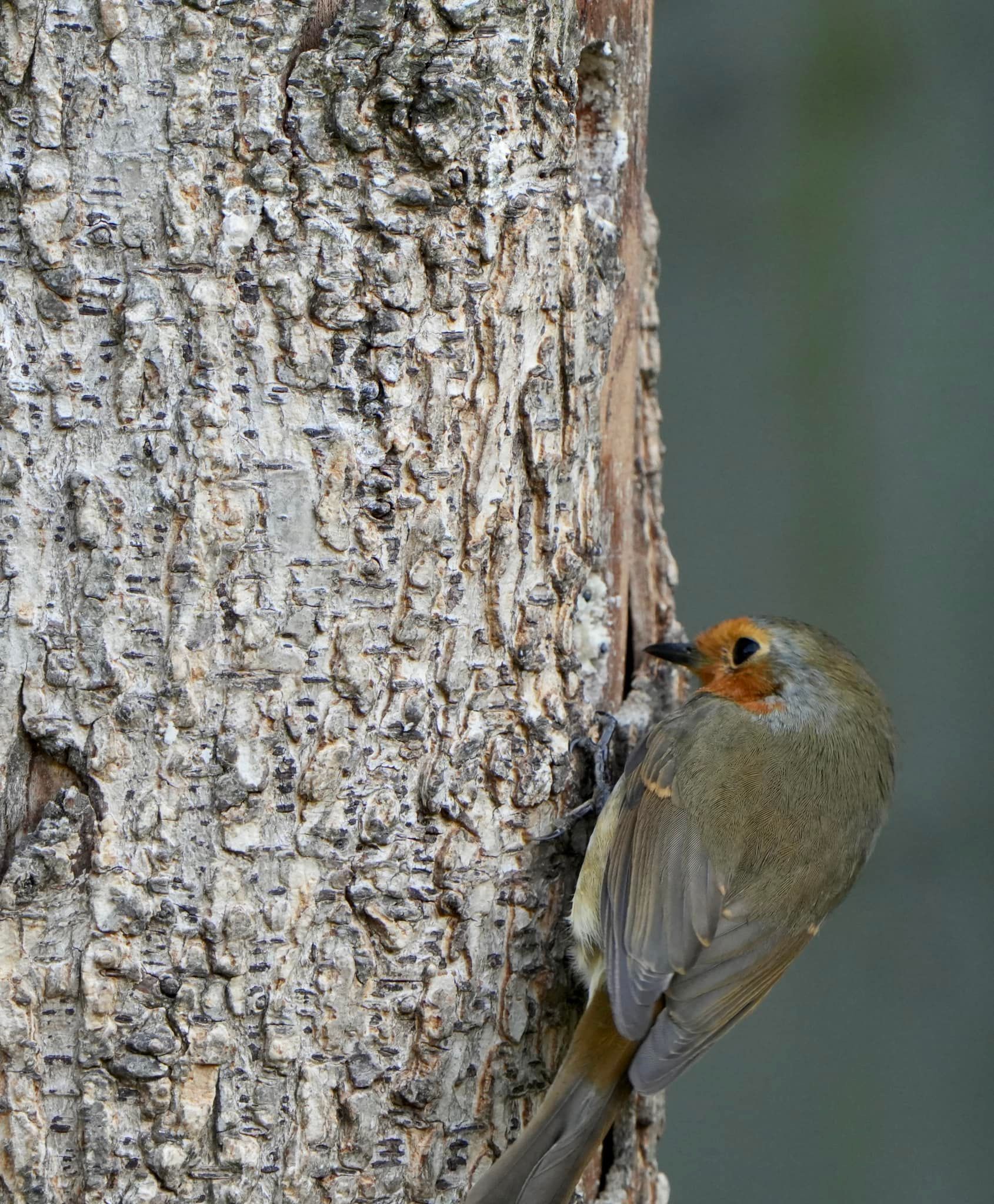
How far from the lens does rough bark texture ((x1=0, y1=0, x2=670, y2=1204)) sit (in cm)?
164

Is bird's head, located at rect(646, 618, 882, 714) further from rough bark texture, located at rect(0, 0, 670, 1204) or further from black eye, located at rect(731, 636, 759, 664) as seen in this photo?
rough bark texture, located at rect(0, 0, 670, 1204)

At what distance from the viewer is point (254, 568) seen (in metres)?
1.69

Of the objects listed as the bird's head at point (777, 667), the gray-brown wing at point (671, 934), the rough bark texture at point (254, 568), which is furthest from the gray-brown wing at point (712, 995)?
the bird's head at point (777, 667)

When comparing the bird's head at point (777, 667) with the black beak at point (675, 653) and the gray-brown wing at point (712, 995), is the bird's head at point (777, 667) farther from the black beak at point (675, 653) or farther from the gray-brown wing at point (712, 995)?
the gray-brown wing at point (712, 995)

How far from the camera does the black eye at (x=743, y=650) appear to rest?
2561 mm

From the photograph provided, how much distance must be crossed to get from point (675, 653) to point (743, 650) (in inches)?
8.8

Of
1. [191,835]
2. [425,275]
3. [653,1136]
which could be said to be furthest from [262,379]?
[653,1136]

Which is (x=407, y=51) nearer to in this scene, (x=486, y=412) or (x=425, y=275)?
(x=425, y=275)

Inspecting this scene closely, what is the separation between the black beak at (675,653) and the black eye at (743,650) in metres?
0.14

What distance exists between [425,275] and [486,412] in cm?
22

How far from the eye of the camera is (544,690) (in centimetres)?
197

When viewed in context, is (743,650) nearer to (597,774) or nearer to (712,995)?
(597,774)

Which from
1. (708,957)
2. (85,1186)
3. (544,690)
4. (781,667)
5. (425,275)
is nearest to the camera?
(85,1186)

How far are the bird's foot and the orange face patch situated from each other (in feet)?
1.14
